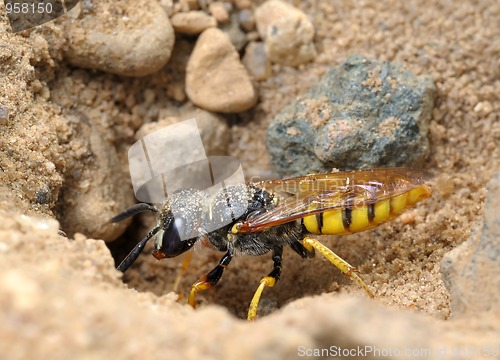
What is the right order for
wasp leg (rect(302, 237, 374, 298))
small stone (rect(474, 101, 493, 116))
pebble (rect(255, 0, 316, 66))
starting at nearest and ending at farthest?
wasp leg (rect(302, 237, 374, 298)) < small stone (rect(474, 101, 493, 116)) < pebble (rect(255, 0, 316, 66))

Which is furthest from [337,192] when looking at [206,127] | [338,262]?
[206,127]

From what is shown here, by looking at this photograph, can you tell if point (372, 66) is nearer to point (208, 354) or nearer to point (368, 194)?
point (368, 194)

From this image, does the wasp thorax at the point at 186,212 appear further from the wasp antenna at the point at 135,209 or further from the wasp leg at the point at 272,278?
the wasp leg at the point at 272,278

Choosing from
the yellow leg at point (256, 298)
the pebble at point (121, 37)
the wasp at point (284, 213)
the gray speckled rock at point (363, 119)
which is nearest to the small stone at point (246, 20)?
the pebble at point (121, 37)

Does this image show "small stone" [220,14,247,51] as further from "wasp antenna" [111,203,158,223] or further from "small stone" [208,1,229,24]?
"wasp antenna" [111,203,158,223]

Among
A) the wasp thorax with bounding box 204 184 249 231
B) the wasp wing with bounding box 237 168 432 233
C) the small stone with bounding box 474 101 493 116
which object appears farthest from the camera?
the small stone with bounding box 474 101 493 116

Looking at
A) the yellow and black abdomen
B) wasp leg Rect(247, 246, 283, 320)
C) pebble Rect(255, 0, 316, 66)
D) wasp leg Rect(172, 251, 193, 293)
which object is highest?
pebble Rect(255, 0, 316, 66)

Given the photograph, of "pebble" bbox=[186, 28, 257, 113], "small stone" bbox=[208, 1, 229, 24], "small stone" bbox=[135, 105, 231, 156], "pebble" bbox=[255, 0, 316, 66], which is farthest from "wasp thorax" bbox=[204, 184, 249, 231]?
"small stone" bbox=[208, 1, 229, 24]

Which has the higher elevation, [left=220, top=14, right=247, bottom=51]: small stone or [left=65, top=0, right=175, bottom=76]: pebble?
[left=65, top=0, right=175, bottom=76]: pebble
